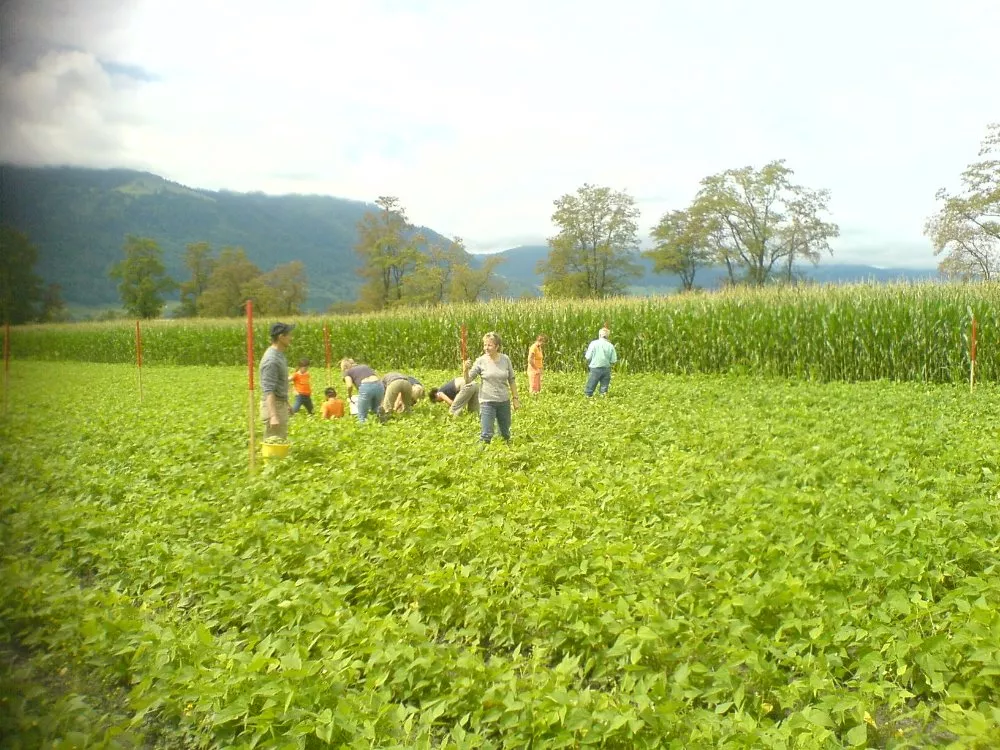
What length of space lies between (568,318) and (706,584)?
20718mm

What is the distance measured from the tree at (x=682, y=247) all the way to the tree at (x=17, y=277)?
72275 millimetres

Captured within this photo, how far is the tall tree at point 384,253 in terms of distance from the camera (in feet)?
253

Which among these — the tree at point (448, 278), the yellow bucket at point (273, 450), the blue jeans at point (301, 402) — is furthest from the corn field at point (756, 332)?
the tree at point (448, 278)

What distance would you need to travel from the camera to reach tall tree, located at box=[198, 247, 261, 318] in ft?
133

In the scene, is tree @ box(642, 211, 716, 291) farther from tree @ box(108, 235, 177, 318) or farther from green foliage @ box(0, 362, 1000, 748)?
tree @ box(108, 235, 177, 318)

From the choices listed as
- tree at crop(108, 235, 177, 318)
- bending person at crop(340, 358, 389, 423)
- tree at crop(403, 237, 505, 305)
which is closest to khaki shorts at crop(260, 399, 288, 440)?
bending person at crop(340, 358, 389, 423)

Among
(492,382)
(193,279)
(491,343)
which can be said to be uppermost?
(193,279)

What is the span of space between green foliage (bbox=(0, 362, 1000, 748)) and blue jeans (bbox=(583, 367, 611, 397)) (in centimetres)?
656

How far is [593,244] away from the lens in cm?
7269

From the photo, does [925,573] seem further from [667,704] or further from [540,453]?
[540,453]

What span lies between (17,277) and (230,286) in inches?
2027

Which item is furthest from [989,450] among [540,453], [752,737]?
Answer: [752,737]

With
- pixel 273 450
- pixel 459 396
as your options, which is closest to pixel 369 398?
pixel 459 396

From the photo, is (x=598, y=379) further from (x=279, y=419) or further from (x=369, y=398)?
(x=279, y=419)
